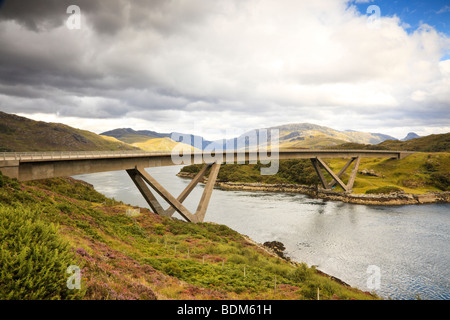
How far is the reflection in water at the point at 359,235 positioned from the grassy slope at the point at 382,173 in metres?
18.9

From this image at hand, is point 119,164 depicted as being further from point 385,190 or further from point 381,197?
Answer: point 385,190

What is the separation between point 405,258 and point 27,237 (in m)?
39.0

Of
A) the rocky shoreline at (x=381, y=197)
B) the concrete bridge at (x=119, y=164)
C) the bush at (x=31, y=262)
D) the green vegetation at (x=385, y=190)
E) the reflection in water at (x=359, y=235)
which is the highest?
Answer: the concrete bridge at (x=119, y=164)

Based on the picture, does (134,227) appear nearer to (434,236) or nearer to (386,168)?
(434,236)

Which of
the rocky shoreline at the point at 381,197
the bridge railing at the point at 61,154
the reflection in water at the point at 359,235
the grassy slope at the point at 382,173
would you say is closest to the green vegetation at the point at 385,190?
the rocky shoreline at the point at 381,197

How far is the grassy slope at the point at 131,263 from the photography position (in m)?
7.58

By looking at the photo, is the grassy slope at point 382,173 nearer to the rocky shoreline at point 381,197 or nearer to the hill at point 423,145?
the rocky shoreline at point 381,197

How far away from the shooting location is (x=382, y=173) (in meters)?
95.6

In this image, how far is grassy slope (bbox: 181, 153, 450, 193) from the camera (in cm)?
8125

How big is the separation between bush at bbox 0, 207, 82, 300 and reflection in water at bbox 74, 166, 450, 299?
88.3 ft

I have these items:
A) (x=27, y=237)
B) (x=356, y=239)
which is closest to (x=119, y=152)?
(x=27, y=237)

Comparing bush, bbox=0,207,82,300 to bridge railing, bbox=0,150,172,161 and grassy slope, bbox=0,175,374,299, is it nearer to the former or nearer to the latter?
grassy slope, bbox=0,175,374,299

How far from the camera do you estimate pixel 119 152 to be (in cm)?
3042
